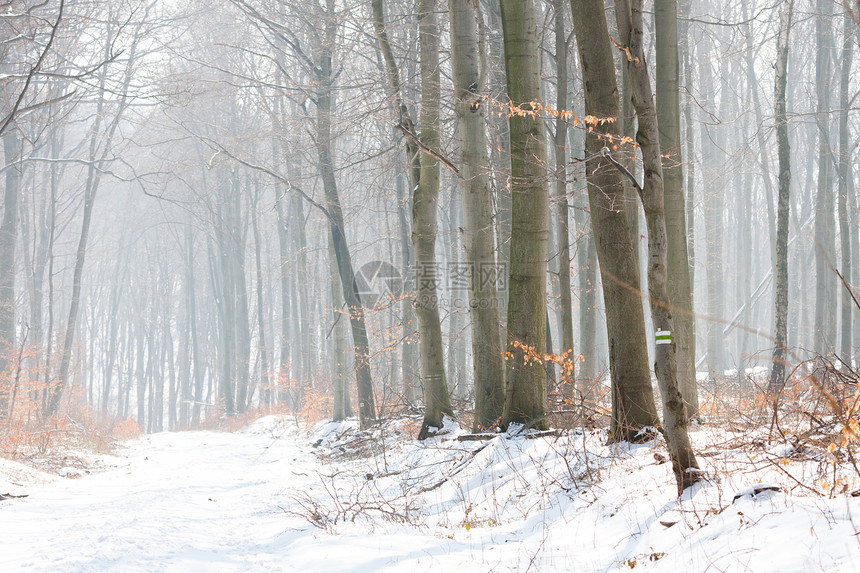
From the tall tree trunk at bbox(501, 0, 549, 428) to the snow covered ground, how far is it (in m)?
0.65

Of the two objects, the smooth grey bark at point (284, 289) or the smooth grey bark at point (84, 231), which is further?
the smooth grey bark at point (284, 289)

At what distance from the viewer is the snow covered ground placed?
3.16 meters

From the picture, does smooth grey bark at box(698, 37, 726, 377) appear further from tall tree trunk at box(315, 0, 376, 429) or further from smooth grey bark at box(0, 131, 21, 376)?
smooth grey bark at box(0, 131, 21, 376)

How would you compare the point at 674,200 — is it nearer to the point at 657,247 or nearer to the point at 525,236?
the point at 525,236

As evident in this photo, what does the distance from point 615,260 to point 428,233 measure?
4534 millimetres

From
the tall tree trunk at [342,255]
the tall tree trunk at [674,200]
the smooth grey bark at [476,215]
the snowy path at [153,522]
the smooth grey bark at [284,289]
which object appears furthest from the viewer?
the smooth grey bark at [284,289]

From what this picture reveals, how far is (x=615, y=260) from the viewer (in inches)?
227

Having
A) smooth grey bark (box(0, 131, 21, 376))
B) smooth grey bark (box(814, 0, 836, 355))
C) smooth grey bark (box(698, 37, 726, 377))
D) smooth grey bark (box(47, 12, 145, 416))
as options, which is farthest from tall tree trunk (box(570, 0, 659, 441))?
smooth grey bark (box(0, 131, 21, 376))

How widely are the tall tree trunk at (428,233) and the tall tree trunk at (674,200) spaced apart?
3.13 metres

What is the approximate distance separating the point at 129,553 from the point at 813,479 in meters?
4.33

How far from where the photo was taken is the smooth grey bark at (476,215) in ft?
28.5

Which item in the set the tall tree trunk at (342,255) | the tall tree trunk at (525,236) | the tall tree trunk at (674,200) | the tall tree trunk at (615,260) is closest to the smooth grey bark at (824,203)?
the tall tree trunk at (674,200)
